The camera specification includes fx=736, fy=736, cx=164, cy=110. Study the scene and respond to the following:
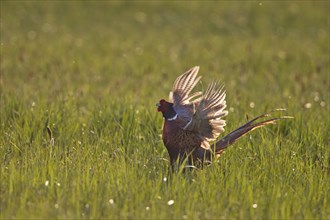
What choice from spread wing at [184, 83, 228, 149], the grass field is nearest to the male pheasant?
spread wing at [184, 83, 228, 149]

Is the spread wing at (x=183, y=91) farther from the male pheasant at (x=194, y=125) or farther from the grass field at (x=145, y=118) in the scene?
the grass field at (x=145, y=118)

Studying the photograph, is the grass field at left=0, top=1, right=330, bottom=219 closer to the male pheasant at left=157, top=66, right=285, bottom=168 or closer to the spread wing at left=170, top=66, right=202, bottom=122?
the male pheasant at left=157, top=66, right=285, bottom=168

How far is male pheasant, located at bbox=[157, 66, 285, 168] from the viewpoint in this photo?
5.17m

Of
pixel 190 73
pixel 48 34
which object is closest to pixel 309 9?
pixel 48 34

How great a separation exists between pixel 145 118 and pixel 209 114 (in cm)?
166

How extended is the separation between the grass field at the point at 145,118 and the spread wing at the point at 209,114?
0.28 metres

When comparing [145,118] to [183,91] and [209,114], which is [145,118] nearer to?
[183,91]

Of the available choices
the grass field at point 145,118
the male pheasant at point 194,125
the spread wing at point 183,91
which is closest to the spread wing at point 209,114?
the male pheasant at point 194,125

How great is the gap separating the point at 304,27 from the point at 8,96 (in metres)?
8.92

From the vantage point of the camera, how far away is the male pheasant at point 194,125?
517 centimetres

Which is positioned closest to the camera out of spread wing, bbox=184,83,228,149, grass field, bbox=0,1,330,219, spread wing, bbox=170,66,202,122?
grass field, bbox=0,1,330,219

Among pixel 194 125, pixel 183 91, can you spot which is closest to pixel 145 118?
pixel 183 91

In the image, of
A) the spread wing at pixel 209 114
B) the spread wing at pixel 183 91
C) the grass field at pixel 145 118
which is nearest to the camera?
the grass field at pixel 145 118

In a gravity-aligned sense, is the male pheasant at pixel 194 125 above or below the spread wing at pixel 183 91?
below
